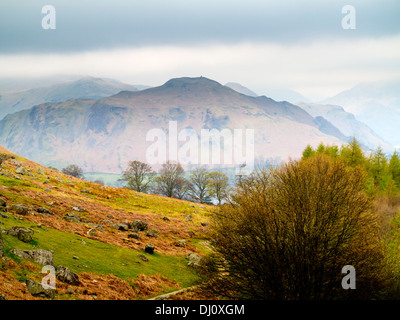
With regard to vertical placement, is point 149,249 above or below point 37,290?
below

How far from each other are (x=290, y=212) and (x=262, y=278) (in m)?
4.66

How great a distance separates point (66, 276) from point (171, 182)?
4097 inches

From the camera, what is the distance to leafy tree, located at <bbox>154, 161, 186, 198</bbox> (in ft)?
418

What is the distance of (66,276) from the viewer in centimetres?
2350

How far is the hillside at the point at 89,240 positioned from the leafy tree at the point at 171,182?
6333 cm

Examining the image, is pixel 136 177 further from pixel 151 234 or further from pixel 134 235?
pixel 134 235

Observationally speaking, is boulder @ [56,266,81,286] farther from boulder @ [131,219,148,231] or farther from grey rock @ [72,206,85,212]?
boulder @ [131,219,148,231]

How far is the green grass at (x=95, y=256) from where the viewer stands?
26.9 metres

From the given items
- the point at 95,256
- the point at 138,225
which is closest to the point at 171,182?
the point at 138,225

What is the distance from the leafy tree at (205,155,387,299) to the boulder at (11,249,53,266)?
10.7m

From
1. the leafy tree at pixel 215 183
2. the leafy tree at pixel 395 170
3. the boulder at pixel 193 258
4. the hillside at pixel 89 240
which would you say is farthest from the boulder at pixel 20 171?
the leafy tree at pixel 395 170

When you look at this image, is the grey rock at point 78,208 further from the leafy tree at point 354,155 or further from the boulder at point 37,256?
the leafy tree at point 354,155

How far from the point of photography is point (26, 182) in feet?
167

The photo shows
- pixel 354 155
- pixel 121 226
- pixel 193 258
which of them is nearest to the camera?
pixel 193 258
